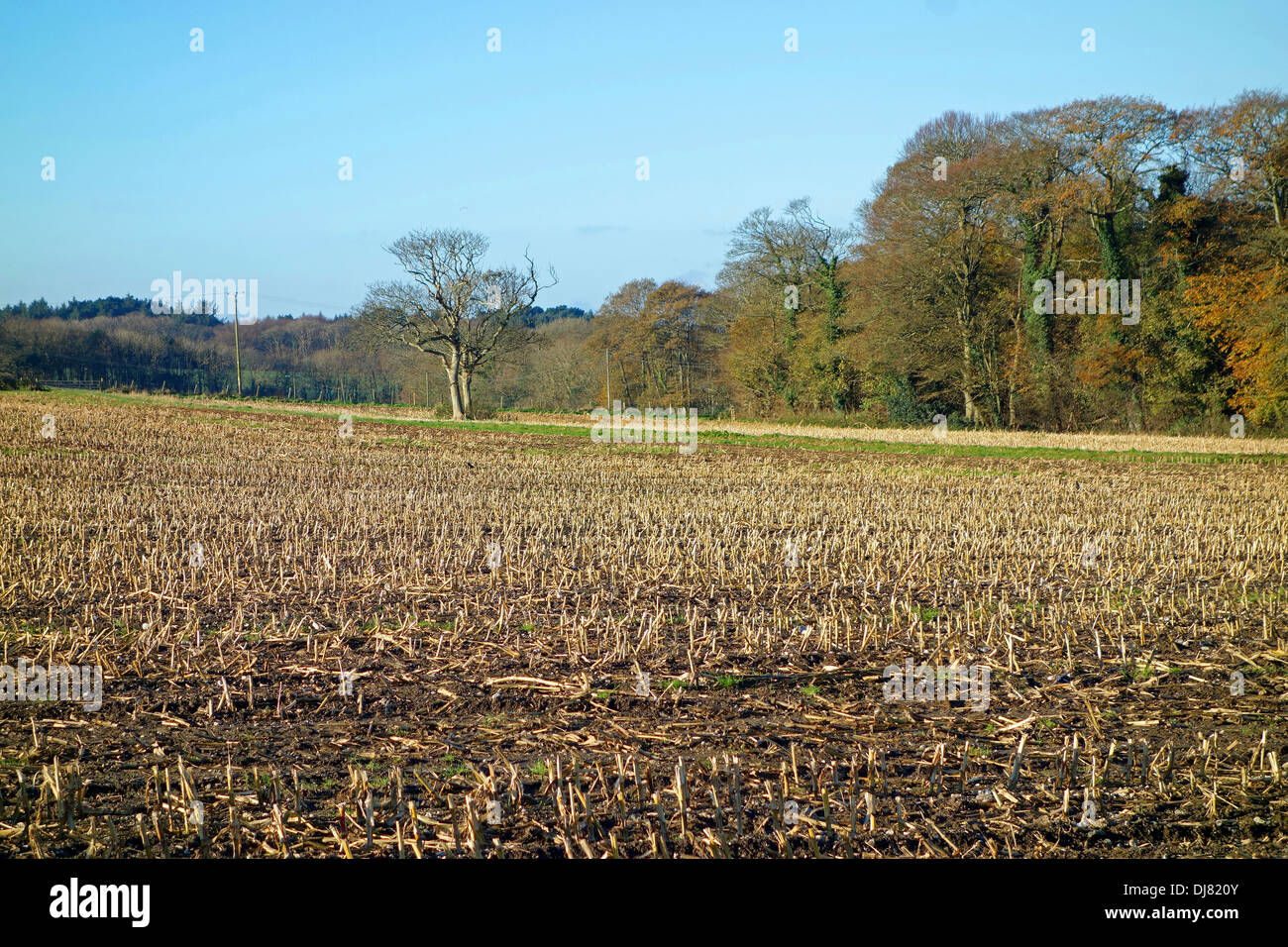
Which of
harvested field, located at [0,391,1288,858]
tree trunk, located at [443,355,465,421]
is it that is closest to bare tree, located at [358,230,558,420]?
tree trunk, located at [443,355,465,421]

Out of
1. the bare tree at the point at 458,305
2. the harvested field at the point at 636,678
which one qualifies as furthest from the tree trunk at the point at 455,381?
the harvested field at the point at 636,678

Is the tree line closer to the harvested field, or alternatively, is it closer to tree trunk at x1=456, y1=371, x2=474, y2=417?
tree trunk at x1=456, y1=371, x2=474, y2=417

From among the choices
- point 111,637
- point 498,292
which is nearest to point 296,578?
point 111,637

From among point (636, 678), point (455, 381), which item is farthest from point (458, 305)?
point (636, 678)

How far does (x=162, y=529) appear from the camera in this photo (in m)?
12.5

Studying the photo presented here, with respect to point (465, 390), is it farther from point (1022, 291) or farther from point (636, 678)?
point (636, 678)

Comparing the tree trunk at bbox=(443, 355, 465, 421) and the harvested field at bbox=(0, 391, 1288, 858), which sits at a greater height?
the tree trunk at bbox=(443, 355, 465, 421)

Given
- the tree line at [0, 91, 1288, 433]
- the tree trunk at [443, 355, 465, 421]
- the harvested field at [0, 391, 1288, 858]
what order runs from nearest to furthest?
1. the harvested field at [0, 391, 1288, 858]
2. the tree line at [0, 91, 1288, 433]
3. the tree trunk at [443, 355, 465, 421]

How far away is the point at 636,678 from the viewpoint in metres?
6.74

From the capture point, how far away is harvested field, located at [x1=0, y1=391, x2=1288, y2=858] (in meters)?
4.40

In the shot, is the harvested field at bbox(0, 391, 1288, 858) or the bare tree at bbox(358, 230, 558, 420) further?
the bare tree at bbox(358, 230, 558, 420)

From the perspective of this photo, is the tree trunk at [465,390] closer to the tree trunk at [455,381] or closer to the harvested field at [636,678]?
the tree trunk at [455,381]

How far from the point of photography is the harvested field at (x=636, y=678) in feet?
14.4
